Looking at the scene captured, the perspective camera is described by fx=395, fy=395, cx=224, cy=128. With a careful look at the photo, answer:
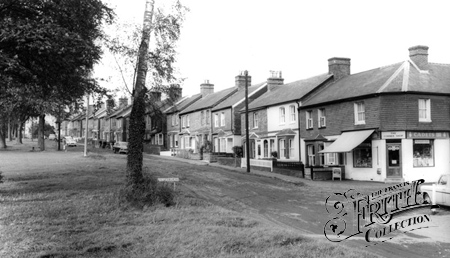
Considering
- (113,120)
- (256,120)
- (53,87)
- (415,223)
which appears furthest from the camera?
(113,120)

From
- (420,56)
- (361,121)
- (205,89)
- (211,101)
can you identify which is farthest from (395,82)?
(205,89)

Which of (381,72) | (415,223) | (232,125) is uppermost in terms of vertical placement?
(381,72)

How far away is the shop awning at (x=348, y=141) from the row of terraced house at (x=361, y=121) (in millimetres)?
85

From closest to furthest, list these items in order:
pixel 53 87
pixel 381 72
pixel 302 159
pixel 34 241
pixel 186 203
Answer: pixel 34 241 < pixel 186 203 < pixel 53 87 < pixel 381 72 < pixel 302 159

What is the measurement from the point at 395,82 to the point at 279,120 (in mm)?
13024

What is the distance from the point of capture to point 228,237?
866cm

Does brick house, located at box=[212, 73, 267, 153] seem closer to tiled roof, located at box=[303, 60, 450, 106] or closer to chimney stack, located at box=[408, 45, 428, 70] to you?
tiled roof, located at box=[303, 60, 450, 106]

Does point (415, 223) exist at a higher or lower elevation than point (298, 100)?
lower

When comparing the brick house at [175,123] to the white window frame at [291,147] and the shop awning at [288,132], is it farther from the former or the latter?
the white window frame at [291,147]

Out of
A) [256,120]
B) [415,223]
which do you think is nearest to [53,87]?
[415,223]

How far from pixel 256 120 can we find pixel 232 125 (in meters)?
3.90

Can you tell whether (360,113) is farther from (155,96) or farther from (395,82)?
(155,96)

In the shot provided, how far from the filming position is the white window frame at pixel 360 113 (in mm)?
28578

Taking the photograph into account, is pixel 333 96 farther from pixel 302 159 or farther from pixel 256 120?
pixel 256 120
